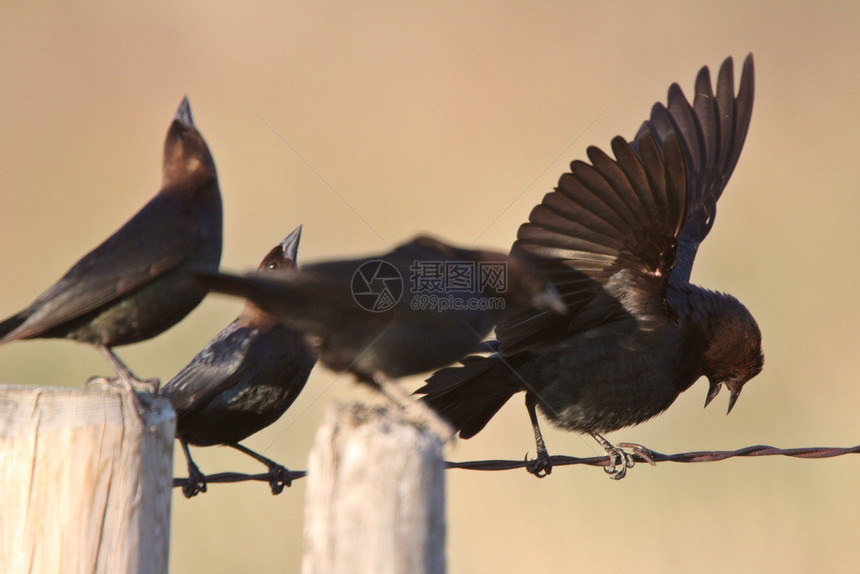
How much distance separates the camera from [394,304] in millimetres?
2996

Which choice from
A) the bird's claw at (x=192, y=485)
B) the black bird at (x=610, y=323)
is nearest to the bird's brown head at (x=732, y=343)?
the black bird at (x=610, y=323)

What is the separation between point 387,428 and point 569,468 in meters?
4.54

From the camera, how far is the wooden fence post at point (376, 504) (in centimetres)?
187

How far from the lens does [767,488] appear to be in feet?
19.9

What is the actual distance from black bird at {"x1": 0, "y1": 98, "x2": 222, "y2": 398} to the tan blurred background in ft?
8.25

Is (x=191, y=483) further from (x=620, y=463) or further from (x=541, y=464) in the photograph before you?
(x=620, y=463)

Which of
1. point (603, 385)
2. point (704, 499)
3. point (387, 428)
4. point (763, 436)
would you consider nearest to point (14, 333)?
point (387, 428)

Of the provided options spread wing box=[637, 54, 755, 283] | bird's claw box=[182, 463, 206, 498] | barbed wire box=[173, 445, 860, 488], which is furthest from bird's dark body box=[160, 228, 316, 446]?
spread wing box=[637, 54, 755, 283]

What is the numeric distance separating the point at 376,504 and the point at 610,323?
115 inches

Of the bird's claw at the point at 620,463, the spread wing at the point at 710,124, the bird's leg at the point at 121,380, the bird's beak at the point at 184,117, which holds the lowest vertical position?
the bird's leg at the point at 121,380

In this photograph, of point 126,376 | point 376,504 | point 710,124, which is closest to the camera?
point 376,504

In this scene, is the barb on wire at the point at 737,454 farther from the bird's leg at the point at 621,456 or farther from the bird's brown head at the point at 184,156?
the bird's brown head at the point at 184,156

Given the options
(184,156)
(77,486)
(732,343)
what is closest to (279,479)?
(184,156)

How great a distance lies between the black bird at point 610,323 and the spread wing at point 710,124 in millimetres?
1385
